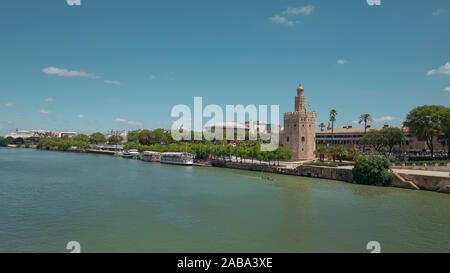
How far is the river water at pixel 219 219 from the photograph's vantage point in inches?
731

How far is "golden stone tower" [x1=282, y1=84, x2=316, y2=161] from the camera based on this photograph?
6762 centimetres

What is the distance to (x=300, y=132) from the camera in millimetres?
67688

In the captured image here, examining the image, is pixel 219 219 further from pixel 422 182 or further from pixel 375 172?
pixel 422 182

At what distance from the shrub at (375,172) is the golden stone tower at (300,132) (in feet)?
79.6

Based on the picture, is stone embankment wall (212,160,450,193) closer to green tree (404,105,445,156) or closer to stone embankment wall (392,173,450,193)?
stone embankment wall (392,173,450,193)

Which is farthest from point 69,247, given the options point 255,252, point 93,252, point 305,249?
point 305,249

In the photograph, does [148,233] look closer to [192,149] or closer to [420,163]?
[420,163]

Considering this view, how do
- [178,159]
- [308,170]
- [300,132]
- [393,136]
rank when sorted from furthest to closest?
1. [178,159]
2. [300,132]
3. [393,136]
4. [308,170]

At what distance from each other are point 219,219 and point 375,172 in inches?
1050

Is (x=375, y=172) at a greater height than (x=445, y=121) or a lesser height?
lesser

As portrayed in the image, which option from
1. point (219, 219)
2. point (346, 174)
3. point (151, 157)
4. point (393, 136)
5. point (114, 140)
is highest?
point (114, 140)

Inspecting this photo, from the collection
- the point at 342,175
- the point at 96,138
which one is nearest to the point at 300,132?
the point at 342,175

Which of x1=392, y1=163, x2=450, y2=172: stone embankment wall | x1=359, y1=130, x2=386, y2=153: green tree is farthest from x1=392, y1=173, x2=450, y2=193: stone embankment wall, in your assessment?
x1=359, y1=130, x2=386, y2=153: green tree

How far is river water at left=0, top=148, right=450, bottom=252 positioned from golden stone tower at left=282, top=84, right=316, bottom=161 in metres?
28.7
